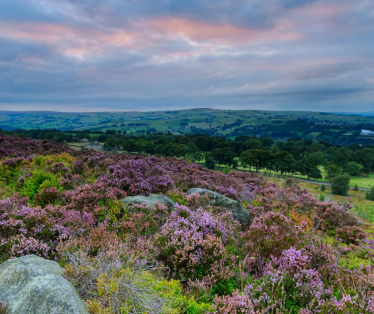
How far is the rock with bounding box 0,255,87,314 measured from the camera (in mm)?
2727

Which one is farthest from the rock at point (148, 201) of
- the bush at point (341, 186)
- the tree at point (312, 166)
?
the tree at point (312, 166)

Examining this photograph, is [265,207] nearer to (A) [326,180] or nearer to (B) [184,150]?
(B) [184,150]

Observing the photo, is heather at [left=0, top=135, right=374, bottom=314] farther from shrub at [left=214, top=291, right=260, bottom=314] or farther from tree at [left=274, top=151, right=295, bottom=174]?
tree at [left=274, top=151, right=295, bottom=174]

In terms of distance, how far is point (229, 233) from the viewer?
6039 millimetres

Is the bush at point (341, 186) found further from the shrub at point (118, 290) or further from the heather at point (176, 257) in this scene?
the shrub at point (118, 290)

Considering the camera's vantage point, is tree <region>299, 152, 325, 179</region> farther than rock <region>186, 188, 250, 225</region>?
Yes

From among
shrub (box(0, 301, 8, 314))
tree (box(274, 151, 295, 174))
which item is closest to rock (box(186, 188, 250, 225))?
shrub (box(0, 301, 8, 314))

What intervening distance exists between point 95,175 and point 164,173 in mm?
3219

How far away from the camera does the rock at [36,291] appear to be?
2727mm

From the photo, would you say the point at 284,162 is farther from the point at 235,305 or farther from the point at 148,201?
the point at 235,305

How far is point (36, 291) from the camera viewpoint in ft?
9.30

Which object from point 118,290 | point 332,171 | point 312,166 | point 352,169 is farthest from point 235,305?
point 352,169

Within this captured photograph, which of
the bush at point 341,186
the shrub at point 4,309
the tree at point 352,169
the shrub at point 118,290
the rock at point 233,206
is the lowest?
the tree at point 352,169

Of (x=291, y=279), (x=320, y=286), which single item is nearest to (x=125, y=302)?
(x=291, y=279)
